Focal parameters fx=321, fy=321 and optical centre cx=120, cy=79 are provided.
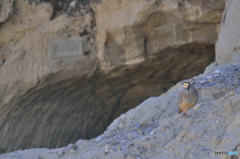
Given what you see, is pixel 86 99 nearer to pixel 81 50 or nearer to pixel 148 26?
pixel 81 50

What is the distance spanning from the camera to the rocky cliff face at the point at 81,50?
240 inches

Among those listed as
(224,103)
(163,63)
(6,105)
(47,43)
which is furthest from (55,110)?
(224,103)

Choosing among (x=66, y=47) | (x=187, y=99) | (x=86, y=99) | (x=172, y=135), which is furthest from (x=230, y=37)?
(x=86, y=99)

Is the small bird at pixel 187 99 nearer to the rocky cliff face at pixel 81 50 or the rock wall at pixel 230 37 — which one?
the rock wall at pixel 230 37

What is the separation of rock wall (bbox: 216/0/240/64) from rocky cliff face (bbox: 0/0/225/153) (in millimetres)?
998

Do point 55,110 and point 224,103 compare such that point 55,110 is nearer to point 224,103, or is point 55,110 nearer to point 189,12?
point 189,12

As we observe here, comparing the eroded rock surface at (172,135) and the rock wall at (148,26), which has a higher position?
the rock wall at (148,26)

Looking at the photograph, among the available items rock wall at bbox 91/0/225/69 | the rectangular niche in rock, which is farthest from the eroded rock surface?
the rectangular niche in rock

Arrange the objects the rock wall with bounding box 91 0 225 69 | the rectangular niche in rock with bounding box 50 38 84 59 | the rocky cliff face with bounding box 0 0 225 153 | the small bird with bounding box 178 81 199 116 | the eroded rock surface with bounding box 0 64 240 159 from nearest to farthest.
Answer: the eroded rock surface with bounding box 0 64 240 159 → the small bird with bounding box 178 81 199 116 → the rock wall with bounding box 91 0 225 69 → the rocky cliff face with bounding box 0 0 225 153 → the rectangular niche in rock with bounding box 50 38 84 59

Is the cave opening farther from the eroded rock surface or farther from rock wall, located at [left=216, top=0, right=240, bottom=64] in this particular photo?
the eroded rock surface

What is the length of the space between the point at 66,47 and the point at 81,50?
13.1 inches

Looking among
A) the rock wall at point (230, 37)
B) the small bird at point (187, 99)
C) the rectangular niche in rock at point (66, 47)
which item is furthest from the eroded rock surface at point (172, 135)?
the rectangular niche in rock at point (66, 47)

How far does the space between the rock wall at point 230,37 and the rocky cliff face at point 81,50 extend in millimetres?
998

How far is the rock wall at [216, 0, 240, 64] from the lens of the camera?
14.4ft
